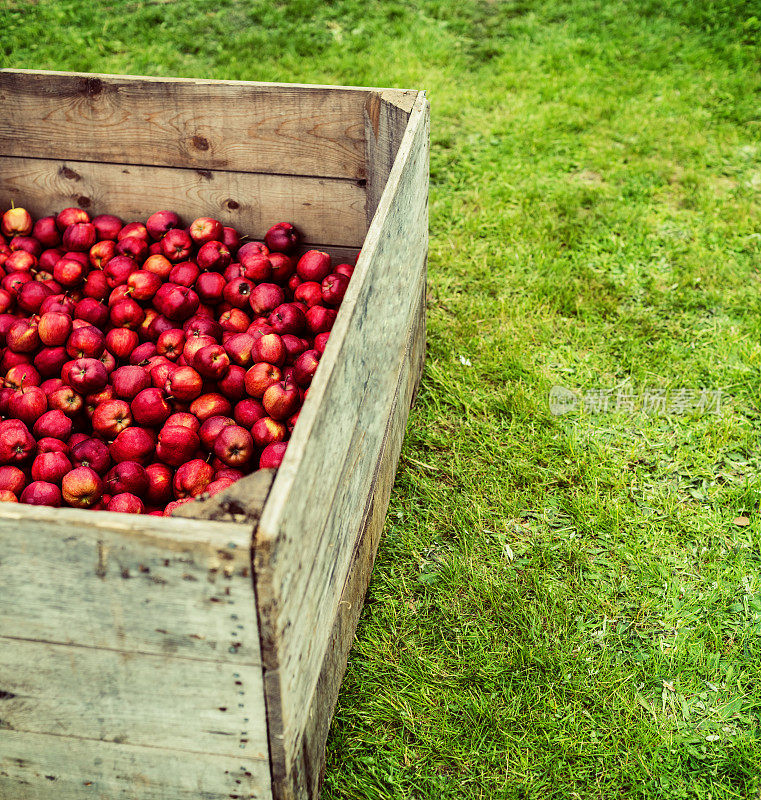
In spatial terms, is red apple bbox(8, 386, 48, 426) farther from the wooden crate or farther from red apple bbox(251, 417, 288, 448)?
the wooden crate

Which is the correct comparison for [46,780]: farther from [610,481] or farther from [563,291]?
[563,291]

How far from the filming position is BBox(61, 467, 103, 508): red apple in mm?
2066

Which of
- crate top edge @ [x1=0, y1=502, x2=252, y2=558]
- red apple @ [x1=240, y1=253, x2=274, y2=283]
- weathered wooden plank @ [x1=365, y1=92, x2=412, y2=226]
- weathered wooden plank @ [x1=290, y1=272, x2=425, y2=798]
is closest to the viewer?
crate top edge @ [x1=0, y1=502, x2=252, y2=558]

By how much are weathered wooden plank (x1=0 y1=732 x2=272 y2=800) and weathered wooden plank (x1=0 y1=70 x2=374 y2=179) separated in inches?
81.0

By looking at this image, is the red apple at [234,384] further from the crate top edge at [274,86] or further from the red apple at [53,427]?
the crate top edge at [274,86]

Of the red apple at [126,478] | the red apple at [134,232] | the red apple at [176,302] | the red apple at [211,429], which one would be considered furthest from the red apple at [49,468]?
the red apple at [134,232]

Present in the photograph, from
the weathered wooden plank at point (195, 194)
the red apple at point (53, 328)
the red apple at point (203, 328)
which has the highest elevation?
the weathered wooden plank at point (195, 194)

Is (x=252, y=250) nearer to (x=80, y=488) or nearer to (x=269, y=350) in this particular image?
(x=269, y=350)

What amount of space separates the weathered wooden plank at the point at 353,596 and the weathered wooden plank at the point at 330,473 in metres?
0.07

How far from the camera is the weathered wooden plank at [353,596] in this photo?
67.2 inches

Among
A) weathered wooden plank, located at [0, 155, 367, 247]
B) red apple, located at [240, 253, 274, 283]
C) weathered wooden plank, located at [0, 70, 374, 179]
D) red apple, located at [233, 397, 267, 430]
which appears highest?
weathered wooden plank, located at [0, 70, 374, 179]

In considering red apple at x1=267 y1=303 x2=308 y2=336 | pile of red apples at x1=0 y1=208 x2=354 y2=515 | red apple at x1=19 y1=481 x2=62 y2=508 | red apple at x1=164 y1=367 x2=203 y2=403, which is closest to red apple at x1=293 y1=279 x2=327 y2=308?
pile of red apples at x1=0 y1=208 x2=354 y2=515

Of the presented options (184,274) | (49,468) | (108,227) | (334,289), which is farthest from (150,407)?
(108,227)

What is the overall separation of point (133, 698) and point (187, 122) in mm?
2115
